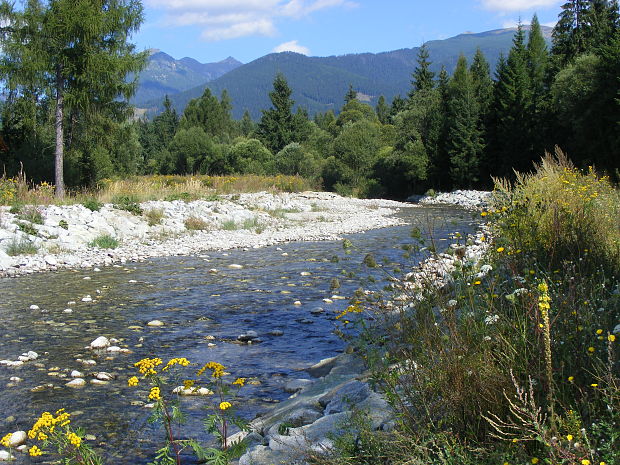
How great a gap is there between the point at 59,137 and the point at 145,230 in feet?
17.5

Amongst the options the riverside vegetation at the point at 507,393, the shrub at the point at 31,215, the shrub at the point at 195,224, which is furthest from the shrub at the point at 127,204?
the riverside vegetation at the point at 507,393

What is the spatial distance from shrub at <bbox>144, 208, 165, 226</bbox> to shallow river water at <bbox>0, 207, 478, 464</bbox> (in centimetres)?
427

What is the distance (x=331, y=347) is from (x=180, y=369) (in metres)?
1.87

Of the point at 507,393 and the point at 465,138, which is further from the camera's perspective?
the point at 465,138

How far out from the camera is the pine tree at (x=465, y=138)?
4247 cm

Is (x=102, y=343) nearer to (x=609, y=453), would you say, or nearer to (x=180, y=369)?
(x=180, y=369)

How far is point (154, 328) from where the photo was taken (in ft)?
23.8

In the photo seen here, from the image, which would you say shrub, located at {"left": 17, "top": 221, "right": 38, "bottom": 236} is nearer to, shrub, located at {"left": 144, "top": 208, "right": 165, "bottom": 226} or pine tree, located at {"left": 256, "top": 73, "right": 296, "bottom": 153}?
shrub, located at {"left": 144, "top": 208, "right": 165, "bottom": 226}

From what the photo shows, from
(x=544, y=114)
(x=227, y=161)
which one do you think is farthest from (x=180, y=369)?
(x=227, y=161)

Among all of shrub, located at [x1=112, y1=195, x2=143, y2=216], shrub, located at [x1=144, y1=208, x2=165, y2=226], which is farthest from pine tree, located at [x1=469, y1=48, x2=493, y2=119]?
shrub, located at [x1=112, y1=195, x2=143, y2=216]

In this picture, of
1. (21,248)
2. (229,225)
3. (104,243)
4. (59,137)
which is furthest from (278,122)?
(21,248)

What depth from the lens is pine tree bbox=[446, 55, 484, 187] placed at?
42469mm

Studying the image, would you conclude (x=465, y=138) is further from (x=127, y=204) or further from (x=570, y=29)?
(x=127, y=204)

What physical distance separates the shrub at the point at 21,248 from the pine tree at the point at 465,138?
3508 cm
